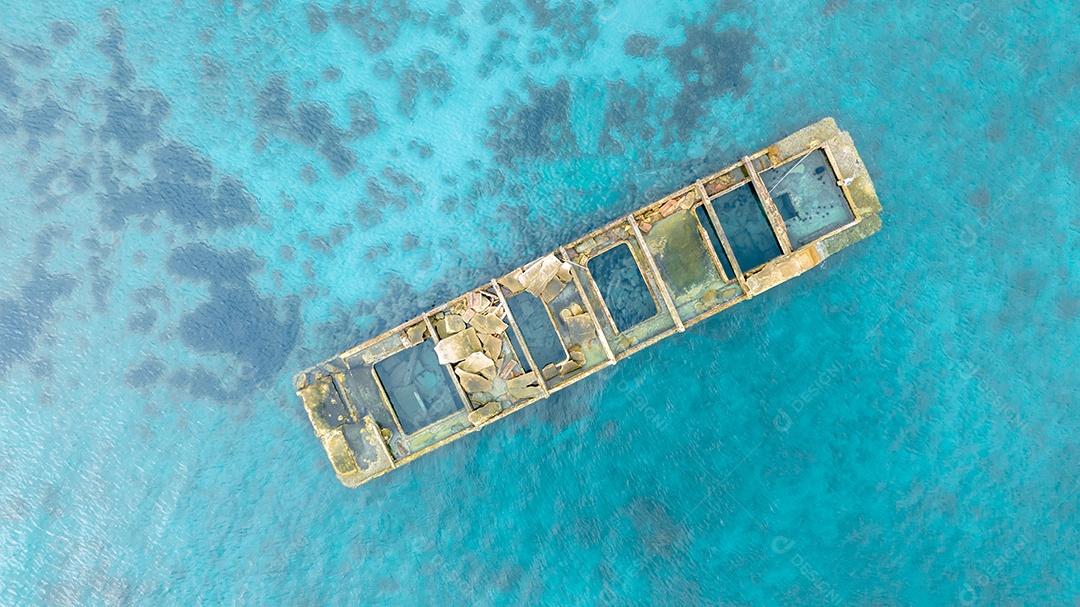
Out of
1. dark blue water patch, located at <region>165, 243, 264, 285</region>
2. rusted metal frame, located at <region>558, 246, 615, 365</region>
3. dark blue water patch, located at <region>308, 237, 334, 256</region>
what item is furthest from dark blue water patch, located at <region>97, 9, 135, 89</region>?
rusted metal frame, located at <region>558, 246, 615, 365</region>

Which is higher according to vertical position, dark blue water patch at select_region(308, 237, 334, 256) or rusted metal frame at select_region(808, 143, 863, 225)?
dark blue water patch at select_region(308, 237, 334, 256)

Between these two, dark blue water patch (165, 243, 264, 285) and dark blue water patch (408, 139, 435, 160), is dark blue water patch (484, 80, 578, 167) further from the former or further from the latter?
dark blue water patch (165, 243, 264, 285)

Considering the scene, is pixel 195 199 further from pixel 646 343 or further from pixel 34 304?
pixel 646 343

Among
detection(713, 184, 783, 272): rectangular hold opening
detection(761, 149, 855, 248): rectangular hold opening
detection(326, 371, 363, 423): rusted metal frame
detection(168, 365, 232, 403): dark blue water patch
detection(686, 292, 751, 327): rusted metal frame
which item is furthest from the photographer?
detection(168, 365, 232, 403): dark blue water patch

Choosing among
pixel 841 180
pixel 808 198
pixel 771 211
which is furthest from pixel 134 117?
pixel 841 180

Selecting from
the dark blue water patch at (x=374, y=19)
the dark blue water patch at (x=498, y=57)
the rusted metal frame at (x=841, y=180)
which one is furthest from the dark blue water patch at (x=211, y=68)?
the rusted metal frame at (x=841, y=180)
